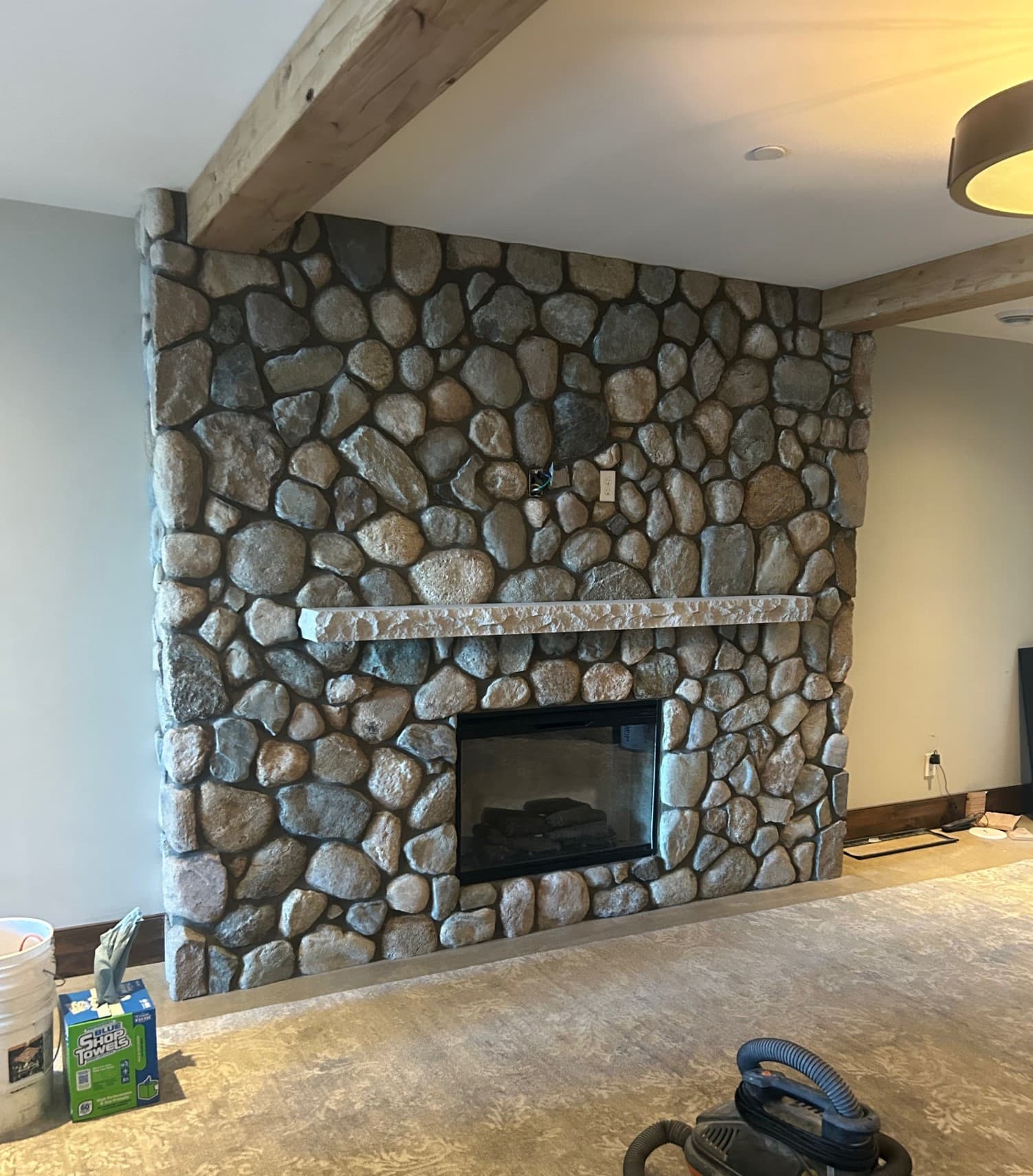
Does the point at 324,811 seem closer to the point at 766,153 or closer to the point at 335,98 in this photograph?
the point at 335,98

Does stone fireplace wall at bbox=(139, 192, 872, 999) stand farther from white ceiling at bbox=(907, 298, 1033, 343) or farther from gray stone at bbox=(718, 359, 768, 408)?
white ceiling at bbox=(907, 298, 1033, 343)

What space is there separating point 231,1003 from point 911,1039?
2005 millimetres

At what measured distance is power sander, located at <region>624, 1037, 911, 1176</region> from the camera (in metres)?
1.83

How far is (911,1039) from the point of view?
2775 millimetres

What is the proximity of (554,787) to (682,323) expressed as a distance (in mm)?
1828

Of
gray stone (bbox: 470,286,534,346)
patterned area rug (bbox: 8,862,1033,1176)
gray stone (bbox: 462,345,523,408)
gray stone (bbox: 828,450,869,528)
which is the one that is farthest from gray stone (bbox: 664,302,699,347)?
patterned area rug (bbox: 8,862,1033,1176)

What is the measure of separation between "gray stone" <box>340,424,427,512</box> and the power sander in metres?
1.90

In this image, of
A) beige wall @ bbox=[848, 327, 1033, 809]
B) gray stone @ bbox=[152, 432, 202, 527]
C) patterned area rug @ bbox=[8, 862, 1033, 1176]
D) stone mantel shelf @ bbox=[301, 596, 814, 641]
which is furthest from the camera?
beige wall @ bbox=[848, 327, 1033, 809]

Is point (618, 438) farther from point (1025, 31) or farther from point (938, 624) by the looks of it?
point (938, 624)

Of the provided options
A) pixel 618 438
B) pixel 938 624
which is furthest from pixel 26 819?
pixel 938 624

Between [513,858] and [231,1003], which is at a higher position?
[513,858]

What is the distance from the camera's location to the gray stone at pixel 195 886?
9.69 ft

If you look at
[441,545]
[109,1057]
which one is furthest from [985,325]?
[109,1057]

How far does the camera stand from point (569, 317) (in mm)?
3445
